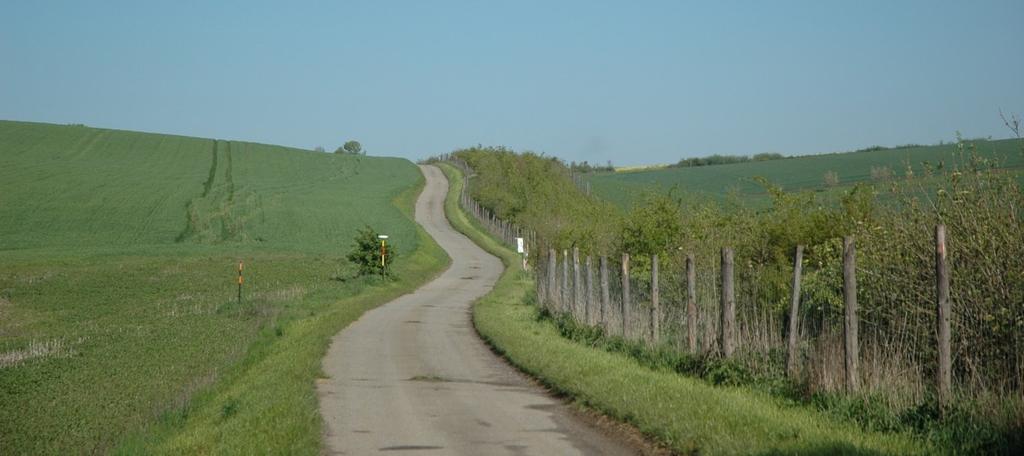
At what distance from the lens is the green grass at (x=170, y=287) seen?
16938 millimetres

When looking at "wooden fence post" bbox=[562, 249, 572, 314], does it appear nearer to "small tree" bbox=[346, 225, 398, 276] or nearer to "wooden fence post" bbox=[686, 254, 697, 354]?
"wooden fence post" bbox=[686, 254, 697, 354]

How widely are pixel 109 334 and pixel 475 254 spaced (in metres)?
40.2

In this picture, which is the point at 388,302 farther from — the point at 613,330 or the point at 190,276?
the point at 613,330

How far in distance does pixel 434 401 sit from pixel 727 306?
429 centimetres

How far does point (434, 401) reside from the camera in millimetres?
15203

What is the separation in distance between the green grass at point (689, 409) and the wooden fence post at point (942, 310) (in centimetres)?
80

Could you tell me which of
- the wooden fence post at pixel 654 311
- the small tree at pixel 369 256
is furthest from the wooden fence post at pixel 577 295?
the small tree at pixel 369 256

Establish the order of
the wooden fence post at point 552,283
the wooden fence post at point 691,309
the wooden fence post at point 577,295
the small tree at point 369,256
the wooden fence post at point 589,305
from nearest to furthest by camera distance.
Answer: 1. the wooden fence post at point 691,309
2. the wooden fence post at point 589,305
3. the wooden fence post at point 577,295
4. the wooden fence post at point 552,283
5. the small tree at point 369,256

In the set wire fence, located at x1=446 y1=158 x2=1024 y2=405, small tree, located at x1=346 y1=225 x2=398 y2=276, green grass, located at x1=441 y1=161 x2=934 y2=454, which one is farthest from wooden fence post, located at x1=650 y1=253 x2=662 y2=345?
small tree, located at x1=346 y1=225 x2=398 y2=276

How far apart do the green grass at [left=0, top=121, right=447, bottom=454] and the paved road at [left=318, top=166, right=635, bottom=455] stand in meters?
0.63

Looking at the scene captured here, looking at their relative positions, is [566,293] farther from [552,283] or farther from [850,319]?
[850,319]

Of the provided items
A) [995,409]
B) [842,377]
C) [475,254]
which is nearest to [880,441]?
[995,409]

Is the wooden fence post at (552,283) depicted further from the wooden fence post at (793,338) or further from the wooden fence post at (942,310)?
the wooden fence post at (942,310)

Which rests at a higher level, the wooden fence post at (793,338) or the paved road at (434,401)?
the wooden fence post at (793,338)
